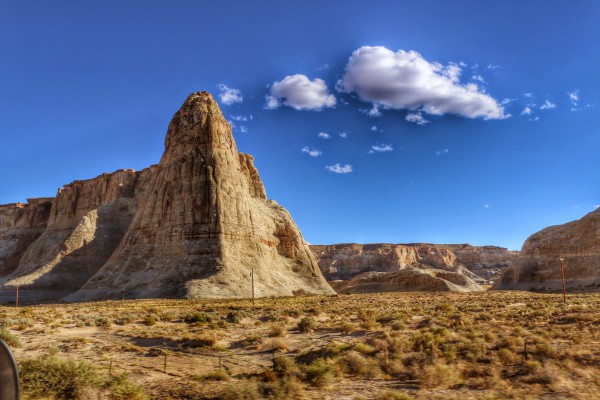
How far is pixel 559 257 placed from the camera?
2697 inches

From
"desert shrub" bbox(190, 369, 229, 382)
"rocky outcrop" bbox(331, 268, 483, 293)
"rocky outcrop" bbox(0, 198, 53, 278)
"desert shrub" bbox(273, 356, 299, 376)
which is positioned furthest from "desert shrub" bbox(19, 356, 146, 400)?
"rocky outcrop" bbox(0, 198, 53, 278)

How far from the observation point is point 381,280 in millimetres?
75500

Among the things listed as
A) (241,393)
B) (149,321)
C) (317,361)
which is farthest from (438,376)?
(149,321)

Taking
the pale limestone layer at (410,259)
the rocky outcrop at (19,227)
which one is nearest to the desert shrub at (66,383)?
the rocky outcrop at (19,227)

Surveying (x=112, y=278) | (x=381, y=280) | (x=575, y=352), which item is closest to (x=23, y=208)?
(x=112, y=278)

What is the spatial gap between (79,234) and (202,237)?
26558mm

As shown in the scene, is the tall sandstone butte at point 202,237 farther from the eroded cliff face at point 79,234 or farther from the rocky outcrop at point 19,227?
the rocky outcrop at point 19,227

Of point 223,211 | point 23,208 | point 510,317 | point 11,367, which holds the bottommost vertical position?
point 510,317

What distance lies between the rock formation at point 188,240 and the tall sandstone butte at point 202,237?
0.14m

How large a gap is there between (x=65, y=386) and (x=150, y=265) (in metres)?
45.4

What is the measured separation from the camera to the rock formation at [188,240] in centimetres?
4975

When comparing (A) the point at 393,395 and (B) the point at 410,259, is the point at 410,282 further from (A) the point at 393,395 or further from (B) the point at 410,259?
(B) the point at 410,259

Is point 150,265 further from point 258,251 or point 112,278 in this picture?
point 258,251

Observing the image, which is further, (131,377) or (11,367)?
(131,377)
